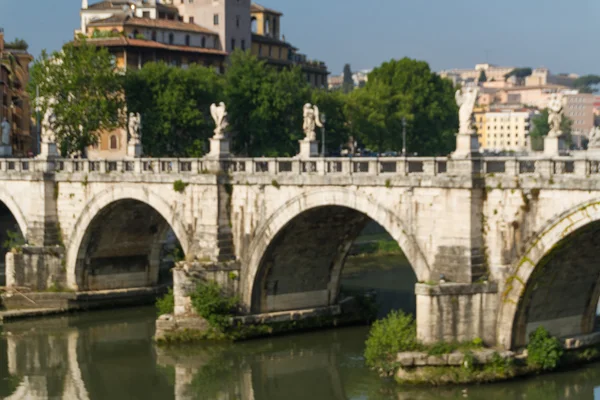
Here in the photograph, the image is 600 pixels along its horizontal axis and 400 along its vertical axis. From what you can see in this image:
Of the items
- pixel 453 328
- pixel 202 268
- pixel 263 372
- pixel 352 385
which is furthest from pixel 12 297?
pixel 453 328

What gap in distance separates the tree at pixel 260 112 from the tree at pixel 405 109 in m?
8.40

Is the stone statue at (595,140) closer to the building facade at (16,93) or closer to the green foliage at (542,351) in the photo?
the green foliage at (542,351)

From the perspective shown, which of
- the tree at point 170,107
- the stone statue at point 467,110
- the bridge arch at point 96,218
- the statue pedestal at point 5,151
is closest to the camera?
the stone statue at point 467,110

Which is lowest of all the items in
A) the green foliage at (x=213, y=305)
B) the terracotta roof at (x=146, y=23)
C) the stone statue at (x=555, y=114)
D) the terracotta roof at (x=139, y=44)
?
the green foliage at (x=213, y=305)

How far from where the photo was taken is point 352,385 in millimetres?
31734

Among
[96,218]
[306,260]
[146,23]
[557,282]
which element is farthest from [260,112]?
[557,282]

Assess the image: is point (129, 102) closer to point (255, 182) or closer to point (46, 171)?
point (46, 171)

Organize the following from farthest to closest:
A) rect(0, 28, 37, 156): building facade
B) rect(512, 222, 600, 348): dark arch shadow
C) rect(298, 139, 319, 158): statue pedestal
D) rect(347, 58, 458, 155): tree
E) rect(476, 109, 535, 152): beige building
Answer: rect(476, 109, 535, 152): beige building → rect(347, 58, 458, 155): tree → rect(0, 28, 37, 156): building facade → rect(298, 139, 319, 158): statue pedestal → rect(512, 222, 600, 348): dark arch shadow

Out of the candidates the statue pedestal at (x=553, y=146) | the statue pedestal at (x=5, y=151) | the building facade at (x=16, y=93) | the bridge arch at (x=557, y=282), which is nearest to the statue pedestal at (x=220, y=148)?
the bridge arch at (x=557, y=282)

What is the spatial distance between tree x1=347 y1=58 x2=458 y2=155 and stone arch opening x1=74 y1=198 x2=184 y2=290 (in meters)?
30.0

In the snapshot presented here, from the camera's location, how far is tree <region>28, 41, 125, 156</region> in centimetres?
5819

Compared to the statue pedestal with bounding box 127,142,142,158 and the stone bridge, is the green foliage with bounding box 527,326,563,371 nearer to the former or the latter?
the stone bridge

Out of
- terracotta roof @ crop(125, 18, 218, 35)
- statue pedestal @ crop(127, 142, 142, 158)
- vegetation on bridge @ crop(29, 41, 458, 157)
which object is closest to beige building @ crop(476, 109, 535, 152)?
vegetation on bridge @ crop(29, 41, 458, 157)

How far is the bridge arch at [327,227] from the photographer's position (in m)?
31.7
